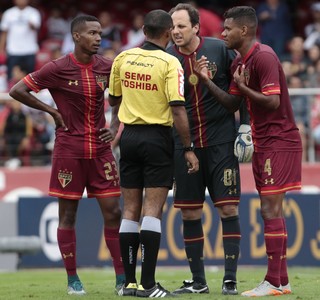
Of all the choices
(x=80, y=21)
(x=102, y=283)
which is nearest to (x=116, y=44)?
(x=102, y=283)

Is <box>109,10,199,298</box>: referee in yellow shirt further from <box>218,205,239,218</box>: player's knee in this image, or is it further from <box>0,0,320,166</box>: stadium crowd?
<box>0,0,320,166</box>: stadium crowd

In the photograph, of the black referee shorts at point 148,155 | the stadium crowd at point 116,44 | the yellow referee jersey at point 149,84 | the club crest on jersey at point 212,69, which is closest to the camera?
the yellow referee jersey at point 149,84

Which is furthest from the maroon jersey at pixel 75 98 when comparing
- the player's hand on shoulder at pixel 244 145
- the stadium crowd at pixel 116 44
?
the stadium crowd at pixel 116 44

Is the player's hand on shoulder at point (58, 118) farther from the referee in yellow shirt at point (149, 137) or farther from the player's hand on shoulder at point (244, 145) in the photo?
the player's hand on shoulder at point (244, 145)

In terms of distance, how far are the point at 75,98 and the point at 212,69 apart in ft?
4.37

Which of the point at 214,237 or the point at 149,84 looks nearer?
the point at 149,84

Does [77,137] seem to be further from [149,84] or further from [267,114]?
[267,114]

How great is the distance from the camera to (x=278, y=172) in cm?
895

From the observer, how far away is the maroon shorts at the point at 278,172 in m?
8.95

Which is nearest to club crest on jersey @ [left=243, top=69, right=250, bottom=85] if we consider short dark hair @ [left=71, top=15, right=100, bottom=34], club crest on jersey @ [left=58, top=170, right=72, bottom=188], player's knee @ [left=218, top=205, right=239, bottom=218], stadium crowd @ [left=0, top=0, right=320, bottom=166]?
player's knee @ [left=218, top=205, right=239, bottom=218]

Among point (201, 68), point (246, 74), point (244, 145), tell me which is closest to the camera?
point (246, 74)

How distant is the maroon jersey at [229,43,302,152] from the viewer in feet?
29.2

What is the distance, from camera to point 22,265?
47.7 feet

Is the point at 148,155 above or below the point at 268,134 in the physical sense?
below
